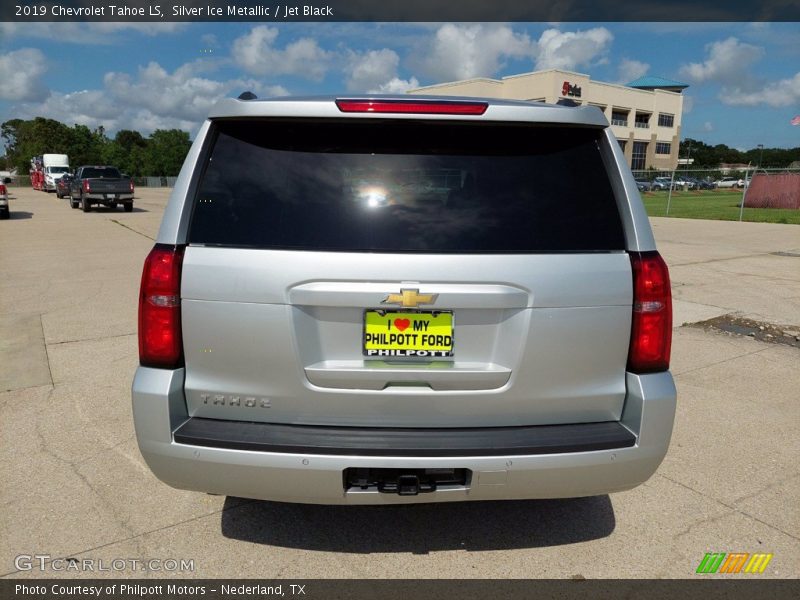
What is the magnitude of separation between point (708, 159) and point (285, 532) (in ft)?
512

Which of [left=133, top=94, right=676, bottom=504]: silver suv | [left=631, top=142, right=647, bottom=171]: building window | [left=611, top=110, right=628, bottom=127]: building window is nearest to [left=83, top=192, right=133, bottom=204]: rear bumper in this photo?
[left=133, top=94, right=676, bottom=504]: silver suv

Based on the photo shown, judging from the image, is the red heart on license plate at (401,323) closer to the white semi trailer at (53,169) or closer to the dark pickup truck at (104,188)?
the dark pickup truck at (104,188)

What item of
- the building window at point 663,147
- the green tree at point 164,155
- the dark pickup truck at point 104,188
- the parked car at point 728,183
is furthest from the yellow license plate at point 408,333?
the building window at point 663,147

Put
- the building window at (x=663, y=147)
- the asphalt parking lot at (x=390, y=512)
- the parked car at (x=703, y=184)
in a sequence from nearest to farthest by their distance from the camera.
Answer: the asphalt parking lot at (x=390, y=512), the parked car at (x=703, y=184), the building window at (x=663, y=147)

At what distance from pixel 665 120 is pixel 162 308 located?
11182 cm

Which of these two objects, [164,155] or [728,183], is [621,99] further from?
[164,155]

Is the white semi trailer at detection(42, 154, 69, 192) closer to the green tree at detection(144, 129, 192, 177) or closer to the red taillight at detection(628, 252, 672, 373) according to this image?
the green tree at detection(144, 129, 192, 177)

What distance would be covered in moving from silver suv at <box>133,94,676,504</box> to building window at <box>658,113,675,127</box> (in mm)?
108942

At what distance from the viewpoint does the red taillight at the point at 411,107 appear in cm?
245

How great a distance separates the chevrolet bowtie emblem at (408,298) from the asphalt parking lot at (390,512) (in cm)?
127

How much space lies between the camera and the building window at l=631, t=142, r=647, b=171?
96.1m

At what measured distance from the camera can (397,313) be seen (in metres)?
2.42

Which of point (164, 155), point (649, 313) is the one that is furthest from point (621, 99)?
point (649, 313)

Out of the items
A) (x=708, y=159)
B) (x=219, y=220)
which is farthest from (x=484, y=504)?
(x=708, y=159)
